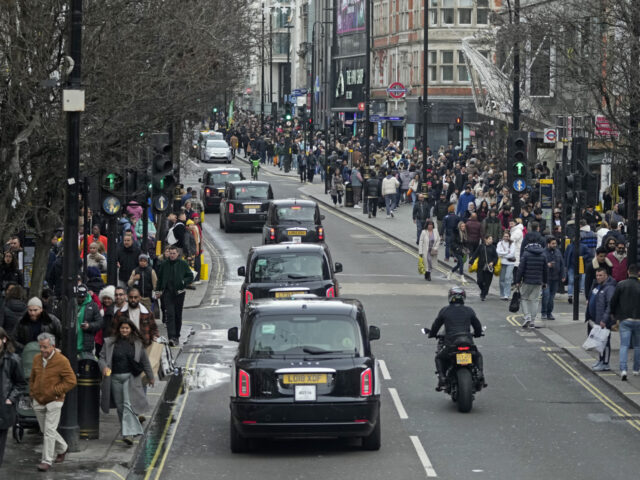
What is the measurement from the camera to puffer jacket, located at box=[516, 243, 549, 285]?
2559 centimetres

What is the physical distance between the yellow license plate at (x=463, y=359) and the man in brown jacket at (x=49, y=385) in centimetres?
533

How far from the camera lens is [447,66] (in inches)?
3236

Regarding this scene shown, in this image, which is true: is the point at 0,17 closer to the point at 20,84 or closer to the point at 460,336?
the point at 20,84

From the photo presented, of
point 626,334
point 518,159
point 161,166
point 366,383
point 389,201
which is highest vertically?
point 161,166

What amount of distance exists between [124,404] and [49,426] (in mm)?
1450

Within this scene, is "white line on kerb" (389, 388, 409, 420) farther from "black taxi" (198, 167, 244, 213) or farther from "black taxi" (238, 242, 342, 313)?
"black taxi" (198, 167, 244, 213)

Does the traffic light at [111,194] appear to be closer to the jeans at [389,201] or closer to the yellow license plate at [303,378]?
the yellow license plate at [303,378]

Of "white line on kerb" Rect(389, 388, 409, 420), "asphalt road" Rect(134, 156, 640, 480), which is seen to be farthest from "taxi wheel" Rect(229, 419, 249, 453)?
"white line on kerb" Rect(389, 388, 409, 420)

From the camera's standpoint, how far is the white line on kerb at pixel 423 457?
47.5 feet

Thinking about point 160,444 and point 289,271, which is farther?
point 289,271

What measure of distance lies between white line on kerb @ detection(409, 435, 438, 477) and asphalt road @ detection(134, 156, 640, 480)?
0.01m

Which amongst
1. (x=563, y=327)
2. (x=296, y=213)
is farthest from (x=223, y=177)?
(x=563, y=327)

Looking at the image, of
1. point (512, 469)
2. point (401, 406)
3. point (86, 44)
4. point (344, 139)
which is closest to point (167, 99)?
point (86, 44)

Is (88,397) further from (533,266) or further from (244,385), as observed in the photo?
(533,266)
